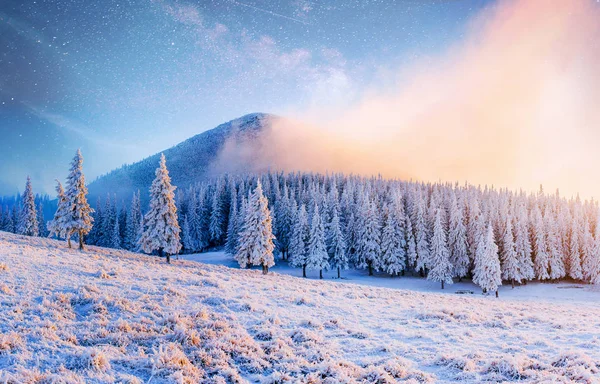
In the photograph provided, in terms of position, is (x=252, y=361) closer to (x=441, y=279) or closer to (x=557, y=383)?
(x=557, y=383)

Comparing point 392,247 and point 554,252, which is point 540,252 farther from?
point 392,247

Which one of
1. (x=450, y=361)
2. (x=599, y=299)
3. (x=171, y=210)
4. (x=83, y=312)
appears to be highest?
(x=171, y=210)

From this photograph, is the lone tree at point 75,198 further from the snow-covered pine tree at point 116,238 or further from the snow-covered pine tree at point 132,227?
the snow-covered pine tree at point 116,238

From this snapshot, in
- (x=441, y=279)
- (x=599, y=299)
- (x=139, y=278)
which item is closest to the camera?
(x=139, y=278)

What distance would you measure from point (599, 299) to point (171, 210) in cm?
6806

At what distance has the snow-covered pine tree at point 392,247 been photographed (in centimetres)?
6212

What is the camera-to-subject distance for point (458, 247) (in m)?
62.3

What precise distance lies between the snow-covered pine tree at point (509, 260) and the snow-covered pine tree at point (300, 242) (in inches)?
1429

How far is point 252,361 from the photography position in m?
10.3

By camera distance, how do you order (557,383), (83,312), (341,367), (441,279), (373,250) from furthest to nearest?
(373,250)
(441,279)
(83,312)
(341,367)
(557,383)

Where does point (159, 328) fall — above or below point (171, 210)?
below

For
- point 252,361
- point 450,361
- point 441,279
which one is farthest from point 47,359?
→ point 441,279

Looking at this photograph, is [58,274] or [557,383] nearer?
[557,383]

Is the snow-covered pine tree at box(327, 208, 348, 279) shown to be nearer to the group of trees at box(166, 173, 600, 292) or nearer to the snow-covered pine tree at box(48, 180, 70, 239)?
the group of trees at box(166, 173, 600, 292)
